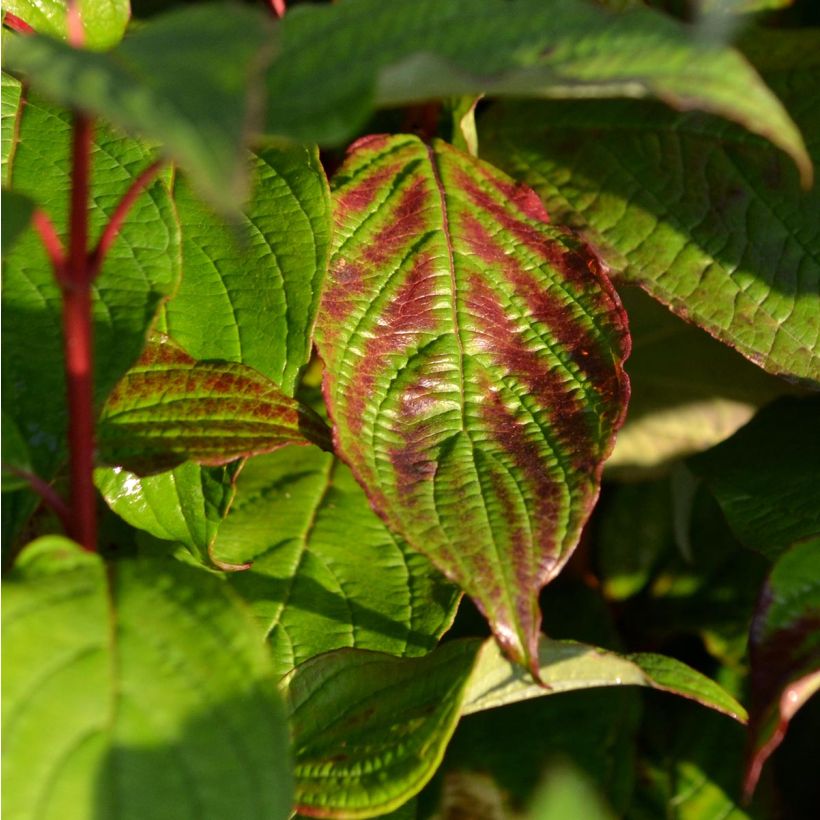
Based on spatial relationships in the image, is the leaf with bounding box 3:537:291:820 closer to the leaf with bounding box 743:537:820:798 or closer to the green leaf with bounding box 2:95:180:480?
the green leaf with bounding box 2:95:180:480

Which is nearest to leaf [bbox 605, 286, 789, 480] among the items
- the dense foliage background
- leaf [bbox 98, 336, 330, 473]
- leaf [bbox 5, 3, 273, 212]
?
the dense foliage background

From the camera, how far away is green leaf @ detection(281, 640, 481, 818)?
0.69 metres

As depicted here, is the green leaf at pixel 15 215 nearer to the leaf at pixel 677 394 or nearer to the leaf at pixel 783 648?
the leaf at pixel 783 648

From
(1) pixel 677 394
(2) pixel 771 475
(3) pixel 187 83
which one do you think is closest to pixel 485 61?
(3) pixel 187 83

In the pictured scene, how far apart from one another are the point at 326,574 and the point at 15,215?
0.49 meters

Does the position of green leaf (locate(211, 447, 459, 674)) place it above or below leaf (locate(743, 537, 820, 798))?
below

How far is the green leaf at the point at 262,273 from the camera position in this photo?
0.81 meters

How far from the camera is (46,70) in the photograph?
0.43m

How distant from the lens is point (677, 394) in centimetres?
137

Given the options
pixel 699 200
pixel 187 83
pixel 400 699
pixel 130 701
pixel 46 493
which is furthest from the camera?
pixel 699 200

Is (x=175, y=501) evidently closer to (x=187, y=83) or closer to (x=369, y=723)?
(x=369, y=723)

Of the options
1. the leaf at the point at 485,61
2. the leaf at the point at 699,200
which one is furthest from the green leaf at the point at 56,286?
the leaf at the point at 699,200

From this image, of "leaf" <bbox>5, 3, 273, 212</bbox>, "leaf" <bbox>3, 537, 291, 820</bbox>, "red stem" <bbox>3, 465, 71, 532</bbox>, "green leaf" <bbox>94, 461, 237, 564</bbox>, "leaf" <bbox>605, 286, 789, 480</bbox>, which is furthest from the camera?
"leaf" <bbox>605, 286, 789, 480</bbox>

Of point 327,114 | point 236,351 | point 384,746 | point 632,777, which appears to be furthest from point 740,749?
point 327,114
